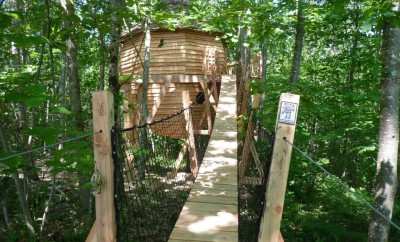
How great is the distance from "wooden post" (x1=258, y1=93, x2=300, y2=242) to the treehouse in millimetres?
8027

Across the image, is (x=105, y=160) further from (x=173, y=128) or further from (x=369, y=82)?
(x=173, y=128)

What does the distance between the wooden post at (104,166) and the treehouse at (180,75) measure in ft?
26.8

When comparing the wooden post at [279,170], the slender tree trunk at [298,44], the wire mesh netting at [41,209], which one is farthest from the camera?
the slender tree trunk at [298,44]

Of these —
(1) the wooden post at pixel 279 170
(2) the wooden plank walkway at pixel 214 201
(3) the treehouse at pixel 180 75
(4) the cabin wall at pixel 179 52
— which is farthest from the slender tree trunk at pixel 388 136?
(4) the cabin wall at pixel 179 52

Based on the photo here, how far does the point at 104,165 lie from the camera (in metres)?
2.39

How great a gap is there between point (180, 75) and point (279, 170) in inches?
A: 334

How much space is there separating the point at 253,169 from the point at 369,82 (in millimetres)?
3752

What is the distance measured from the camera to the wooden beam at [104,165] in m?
2.34

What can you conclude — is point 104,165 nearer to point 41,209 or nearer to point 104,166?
point 104,166

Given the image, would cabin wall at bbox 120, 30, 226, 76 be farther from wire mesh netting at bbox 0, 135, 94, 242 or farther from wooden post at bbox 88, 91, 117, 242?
wooden post at bbox 88, 91, 117, 242

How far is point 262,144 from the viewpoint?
28.6ft

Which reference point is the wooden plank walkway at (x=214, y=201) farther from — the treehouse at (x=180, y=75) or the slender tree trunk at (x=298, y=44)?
the treehouse at (x=180, y=75)

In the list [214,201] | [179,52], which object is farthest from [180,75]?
[214,201]

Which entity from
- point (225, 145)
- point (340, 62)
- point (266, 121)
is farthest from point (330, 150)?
point (225, 145)
